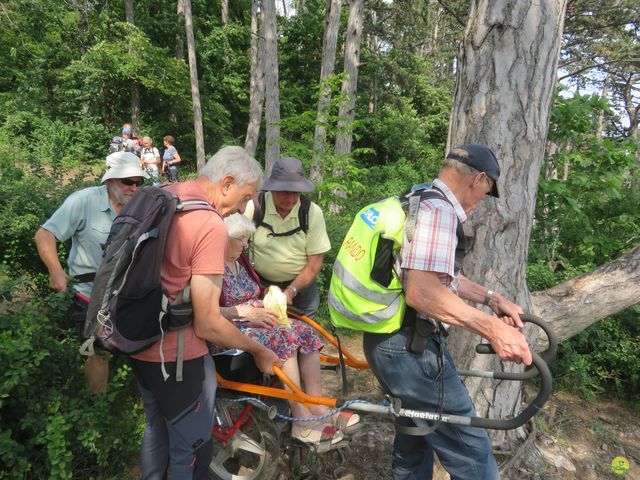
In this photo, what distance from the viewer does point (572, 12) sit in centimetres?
1378

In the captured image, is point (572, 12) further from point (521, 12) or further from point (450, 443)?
point (450, 443)

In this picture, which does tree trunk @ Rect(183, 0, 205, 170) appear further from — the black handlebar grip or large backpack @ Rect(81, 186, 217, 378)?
the black handlebar grip

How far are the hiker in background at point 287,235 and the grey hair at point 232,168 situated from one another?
1.07m

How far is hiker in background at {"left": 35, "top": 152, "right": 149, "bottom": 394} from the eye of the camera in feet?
9.01

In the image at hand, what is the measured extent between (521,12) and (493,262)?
1590 millimetres

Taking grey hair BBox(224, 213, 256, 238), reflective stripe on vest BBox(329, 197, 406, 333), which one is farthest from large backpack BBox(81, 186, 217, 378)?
reflective stripe on vest BBox(329, 197, 406, 333)

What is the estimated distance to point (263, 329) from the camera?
2789mm

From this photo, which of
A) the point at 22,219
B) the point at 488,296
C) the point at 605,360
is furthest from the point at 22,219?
the point at 605,360

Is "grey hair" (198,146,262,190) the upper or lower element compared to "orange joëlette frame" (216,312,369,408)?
upper

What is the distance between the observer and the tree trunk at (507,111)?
2609 mm

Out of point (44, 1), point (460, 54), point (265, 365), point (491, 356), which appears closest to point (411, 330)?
point (265, 365)

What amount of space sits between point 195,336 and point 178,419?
0.43 m

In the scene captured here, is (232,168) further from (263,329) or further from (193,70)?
(193,70)

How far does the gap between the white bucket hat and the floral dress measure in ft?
3.08
